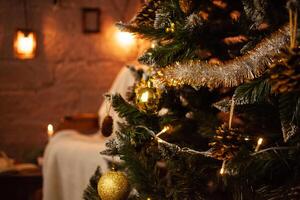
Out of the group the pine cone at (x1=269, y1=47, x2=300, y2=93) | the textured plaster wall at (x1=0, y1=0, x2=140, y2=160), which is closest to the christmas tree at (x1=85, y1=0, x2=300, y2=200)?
the pine cone at (x1=269, y1=47, x2=300, y2=93)

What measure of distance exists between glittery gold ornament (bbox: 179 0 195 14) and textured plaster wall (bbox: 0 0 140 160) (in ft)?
5.77

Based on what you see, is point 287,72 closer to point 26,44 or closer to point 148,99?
point 148,99

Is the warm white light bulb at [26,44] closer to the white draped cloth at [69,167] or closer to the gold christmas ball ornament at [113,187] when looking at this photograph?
the white draped cloth at [69,167]

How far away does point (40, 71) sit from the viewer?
2.43 meters

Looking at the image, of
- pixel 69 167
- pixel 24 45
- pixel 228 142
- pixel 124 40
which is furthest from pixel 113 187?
pixel 124 40

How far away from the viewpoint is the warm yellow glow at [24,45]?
7.27ft

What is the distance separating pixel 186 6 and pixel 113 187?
0.35 meters

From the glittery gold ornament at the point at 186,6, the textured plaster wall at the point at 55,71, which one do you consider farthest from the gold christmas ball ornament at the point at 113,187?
the textured plaster wall at the point at 55,71

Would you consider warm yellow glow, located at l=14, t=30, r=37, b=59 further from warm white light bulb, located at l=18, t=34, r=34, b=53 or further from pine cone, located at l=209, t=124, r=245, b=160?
pine cone, located at l=209, t=124, r=245, b=160

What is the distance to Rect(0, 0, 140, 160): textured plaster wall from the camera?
2396 millimetres

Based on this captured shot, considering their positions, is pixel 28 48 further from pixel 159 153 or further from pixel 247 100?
pixel 247 100

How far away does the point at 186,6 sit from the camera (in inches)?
28.6

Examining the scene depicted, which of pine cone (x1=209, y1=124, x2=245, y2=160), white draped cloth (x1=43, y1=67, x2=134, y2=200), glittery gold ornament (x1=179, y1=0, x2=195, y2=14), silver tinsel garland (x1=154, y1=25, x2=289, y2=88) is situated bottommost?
white draped cloth (x1=43, y1=67, x2=134, y2=200)

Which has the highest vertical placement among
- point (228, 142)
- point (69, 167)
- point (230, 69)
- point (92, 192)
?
point (230, 69)
